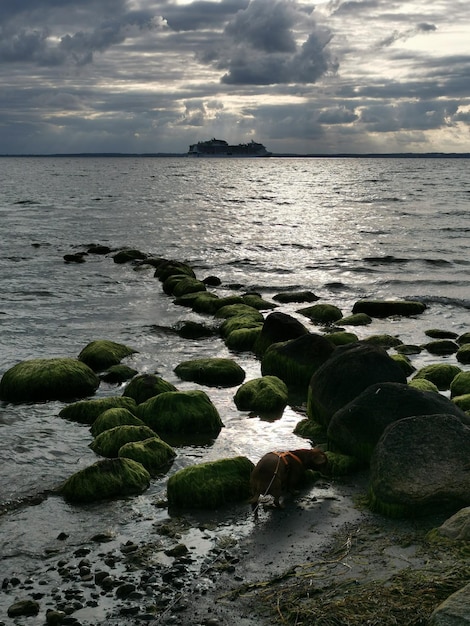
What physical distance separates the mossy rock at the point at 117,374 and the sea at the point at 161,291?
31 centimetres

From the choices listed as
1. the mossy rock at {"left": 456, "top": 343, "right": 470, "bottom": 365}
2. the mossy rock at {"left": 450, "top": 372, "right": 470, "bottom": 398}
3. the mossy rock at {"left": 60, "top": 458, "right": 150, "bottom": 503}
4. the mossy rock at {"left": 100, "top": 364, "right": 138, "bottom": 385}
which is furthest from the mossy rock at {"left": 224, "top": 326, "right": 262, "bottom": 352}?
the mossy rock at {"left": 60, "top": 458, "right": 150, "bottom": 503}

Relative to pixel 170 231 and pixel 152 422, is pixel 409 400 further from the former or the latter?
pixel 170 231

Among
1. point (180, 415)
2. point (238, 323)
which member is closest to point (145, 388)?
point (180, 415)

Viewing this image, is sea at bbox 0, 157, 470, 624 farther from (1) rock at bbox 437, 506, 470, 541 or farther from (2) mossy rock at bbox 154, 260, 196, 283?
(1) rock at bbox 437, 506, 470, 541

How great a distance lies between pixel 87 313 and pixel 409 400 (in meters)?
12.2

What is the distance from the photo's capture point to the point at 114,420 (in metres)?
10.1

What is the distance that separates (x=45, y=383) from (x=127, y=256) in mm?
→ 17889

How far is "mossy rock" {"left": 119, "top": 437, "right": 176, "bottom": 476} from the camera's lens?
28.9 feet

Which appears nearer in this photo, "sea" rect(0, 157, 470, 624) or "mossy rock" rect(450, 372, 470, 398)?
"sea" rect(0, 157, 470, 624)

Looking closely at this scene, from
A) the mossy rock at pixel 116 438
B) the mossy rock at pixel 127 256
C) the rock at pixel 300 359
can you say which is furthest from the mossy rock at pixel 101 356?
the mossy rock at pixel 127 256

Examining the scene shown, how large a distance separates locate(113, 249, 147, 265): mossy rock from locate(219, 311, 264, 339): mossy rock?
12968 millimetres

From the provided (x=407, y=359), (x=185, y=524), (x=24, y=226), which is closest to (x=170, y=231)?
(x=24, y=226)

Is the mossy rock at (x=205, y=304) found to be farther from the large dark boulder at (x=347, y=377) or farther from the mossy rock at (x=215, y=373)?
the large dark boulder at (x=347, y=377)

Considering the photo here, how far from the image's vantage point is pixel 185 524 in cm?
733
